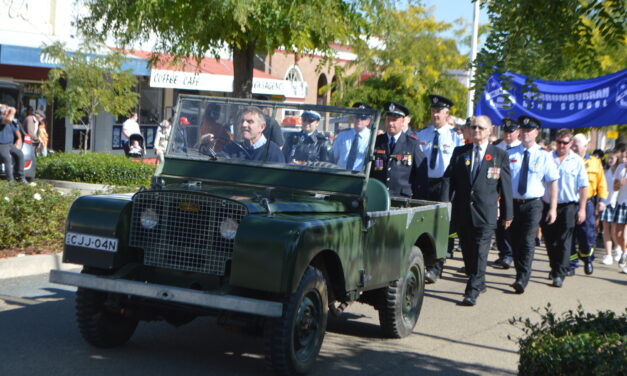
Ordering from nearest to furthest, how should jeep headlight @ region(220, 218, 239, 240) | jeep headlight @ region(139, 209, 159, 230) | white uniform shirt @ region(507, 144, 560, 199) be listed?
1. jeep headlight @ region(220, 218, 239, 240)
2. jeep headlight @ region(139, 209, 159, 230)
3. white uniform shirt @ region(507, 144, 560, 199)

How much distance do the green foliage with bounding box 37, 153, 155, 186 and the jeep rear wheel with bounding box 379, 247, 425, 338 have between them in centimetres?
1006

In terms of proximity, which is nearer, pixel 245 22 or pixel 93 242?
pixel 93 242

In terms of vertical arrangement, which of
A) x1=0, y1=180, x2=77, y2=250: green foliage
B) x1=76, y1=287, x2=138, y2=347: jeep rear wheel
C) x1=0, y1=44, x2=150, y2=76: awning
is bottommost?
x1=76, y1=287, x2=138, y2=347: jeep rear wheel

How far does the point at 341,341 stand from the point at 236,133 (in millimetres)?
1974

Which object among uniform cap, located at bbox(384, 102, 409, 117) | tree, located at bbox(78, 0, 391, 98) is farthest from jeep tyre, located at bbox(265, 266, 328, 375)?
tree, located at bbox(78, 0, 391, 98)

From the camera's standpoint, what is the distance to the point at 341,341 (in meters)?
7.15

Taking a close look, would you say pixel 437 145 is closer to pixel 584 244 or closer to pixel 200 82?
pixel 584 244

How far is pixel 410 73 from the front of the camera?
30359 millimetres

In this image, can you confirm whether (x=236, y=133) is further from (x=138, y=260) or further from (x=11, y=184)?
(x=11, y=184)

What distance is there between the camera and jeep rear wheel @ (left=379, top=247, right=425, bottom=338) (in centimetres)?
711

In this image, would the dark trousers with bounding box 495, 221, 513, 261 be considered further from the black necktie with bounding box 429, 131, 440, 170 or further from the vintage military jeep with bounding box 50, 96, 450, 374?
the vintage military jeep with bounding box 50, 96, 450, 374

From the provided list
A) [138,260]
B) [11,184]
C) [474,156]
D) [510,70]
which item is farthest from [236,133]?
[11,184]

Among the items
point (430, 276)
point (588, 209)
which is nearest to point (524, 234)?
point (588, 209)

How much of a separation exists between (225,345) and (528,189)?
17.4 feet
